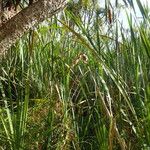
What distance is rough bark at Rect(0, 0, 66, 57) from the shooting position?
720 millimetres

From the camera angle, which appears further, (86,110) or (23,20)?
(86,110)

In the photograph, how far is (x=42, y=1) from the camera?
72 centimetres

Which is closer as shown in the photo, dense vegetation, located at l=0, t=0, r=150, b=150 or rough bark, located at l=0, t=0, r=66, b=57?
rough bark, located at l=0, t=0, r=66, b=57

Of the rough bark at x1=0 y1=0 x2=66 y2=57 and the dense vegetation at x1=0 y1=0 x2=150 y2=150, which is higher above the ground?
the rough bark at x1=0 y1=0 x2=66 y2=57

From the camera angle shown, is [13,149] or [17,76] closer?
[13,149]

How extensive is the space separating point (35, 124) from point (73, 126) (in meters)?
0.12

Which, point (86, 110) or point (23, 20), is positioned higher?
point (23, 20)

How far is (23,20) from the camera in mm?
720

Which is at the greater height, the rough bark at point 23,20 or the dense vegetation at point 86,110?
the rough bark at point 23,20

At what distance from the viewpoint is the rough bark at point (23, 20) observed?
72 centimetres

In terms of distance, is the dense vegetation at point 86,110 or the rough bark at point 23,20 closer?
the rough bark at point 23,20

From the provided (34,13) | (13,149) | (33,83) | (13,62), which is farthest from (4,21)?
(13,62)

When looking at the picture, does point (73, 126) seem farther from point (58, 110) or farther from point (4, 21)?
point (4, 21)

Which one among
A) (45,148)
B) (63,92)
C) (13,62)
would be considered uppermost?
(13,62)
